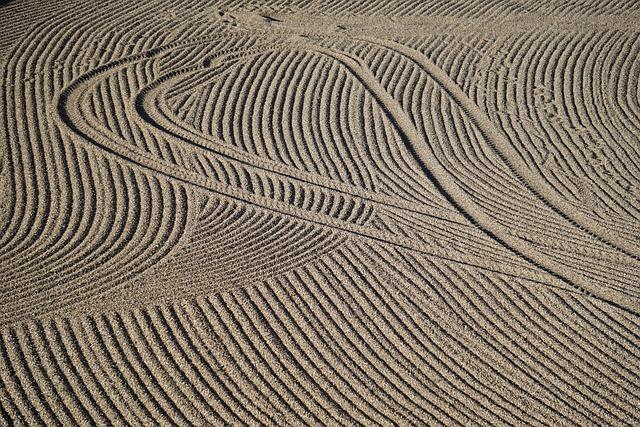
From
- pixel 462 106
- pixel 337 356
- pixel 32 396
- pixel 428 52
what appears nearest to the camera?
pixel 32 396

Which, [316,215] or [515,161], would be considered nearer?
[316,215]

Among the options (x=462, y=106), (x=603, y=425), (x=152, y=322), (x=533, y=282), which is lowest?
(x=603, y=425)

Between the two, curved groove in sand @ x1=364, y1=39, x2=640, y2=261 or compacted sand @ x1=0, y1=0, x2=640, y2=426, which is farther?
curved groove in sand @ x1=364, y1=39, x2=640, y2=261

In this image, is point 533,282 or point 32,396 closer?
point 32,396

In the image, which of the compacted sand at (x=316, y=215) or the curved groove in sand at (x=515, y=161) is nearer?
the compacted sand at (x=316, y=215)

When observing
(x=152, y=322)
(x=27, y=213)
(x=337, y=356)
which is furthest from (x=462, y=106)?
(x=27, y=213)

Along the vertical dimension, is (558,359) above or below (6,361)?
below

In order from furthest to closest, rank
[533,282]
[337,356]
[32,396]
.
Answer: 1. [533,282]
2. [337,356]
3. [32,396]

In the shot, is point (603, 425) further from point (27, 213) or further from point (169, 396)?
point (27, 213)
